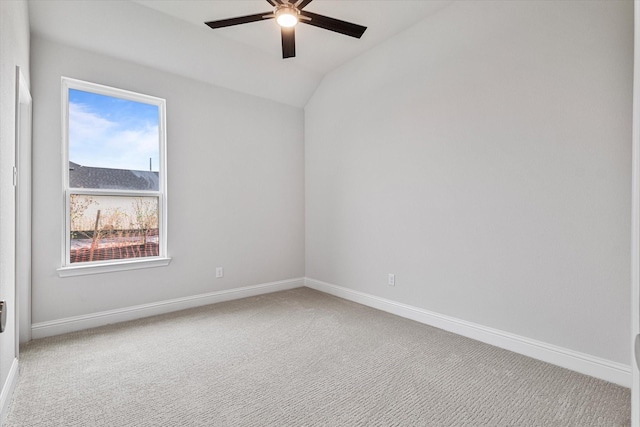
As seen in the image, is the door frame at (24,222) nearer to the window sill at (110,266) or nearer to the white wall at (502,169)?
the window sill at (110,266)

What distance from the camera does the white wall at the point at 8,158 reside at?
1.69 meters

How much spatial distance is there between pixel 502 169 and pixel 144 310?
3627mm

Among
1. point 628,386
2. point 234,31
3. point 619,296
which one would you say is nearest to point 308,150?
point 234,31

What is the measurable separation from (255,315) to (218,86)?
8.81ft

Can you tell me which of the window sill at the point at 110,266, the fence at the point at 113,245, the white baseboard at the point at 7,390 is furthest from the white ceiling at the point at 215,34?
the white baseboard at the point at 7,390

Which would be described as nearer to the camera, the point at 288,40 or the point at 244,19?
the point at 244,19

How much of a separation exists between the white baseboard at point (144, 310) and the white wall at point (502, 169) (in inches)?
48.7

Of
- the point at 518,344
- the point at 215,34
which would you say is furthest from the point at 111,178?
the point at 518,344

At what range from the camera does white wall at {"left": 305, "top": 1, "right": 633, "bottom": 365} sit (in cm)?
210

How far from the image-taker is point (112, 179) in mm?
3258

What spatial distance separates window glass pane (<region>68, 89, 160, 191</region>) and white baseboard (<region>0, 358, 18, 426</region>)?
64.6 inches

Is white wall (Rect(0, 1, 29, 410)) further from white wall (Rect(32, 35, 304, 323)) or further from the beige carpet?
white wall (Rect(32, 35, 304, 323))

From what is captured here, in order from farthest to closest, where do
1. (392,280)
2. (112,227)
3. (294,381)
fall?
(392,280)
(112,227)
(294,381)

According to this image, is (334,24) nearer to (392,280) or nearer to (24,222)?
(392,280)
